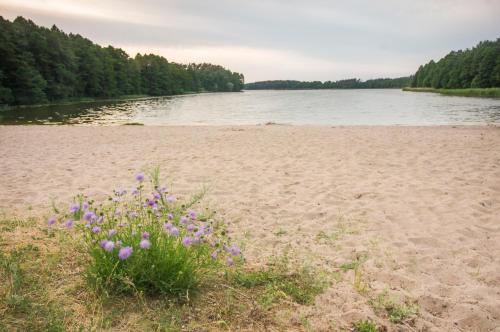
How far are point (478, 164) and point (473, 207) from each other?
3666 mm

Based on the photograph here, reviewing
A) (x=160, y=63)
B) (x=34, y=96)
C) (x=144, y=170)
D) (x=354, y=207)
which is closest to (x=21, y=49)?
(x=34, y=96)

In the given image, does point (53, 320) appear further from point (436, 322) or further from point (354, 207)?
point (354, 207)

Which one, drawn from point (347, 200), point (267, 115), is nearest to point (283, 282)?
point (347, 200)

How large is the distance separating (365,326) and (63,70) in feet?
194

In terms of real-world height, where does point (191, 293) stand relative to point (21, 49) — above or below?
below

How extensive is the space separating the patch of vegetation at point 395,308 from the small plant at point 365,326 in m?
0.24

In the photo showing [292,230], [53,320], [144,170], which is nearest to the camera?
[53,320]

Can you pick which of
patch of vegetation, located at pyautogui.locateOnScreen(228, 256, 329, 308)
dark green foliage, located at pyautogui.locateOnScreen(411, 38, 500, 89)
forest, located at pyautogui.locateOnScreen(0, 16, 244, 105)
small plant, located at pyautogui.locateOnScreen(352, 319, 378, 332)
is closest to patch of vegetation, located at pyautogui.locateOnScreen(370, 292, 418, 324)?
small plant, located at pyautogui.locateOnScreen(352, 319, 378, 332)

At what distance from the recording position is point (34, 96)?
141 feet

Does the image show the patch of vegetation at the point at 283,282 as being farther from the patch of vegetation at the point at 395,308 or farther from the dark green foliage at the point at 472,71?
the dark green foliage at the point at 472,71

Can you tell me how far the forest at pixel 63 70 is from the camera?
41.6m

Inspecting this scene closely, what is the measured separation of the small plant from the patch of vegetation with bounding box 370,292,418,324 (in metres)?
0.24

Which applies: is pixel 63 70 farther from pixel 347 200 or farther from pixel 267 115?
pixel 347 200

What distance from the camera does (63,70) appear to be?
170 feet
